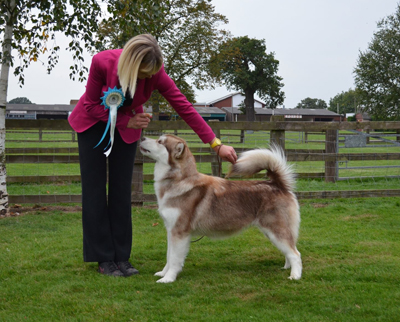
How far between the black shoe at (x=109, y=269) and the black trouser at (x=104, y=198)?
5cm

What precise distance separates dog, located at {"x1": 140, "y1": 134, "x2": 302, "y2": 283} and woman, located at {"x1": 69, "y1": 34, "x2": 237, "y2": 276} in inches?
10.1

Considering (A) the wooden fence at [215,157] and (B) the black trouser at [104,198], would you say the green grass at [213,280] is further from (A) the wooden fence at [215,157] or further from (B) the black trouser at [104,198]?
(A) the wooden fence at [215,157]

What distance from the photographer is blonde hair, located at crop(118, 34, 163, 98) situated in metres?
3.47

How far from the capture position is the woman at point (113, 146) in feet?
12.3

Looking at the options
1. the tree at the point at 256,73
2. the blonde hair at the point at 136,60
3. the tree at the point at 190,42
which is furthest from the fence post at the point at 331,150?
the tree at the point at 256,73

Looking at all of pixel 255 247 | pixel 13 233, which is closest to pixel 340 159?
pixel 255 247

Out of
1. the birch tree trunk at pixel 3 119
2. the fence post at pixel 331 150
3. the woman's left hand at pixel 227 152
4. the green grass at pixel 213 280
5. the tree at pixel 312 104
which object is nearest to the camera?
the green grass at pixel 213 280

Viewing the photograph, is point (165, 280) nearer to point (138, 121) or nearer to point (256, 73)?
point (138, 121)

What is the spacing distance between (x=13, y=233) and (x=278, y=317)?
4.01 meters

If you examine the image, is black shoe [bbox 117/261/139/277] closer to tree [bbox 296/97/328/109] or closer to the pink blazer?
the pink blazer

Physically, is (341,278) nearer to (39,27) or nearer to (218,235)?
(218,235)

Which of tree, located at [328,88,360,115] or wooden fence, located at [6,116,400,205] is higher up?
tree, located at [328,88,360,115]

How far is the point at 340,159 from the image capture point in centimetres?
820

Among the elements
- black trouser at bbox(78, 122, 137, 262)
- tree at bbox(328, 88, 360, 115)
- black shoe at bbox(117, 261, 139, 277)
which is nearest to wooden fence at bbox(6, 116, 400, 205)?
black trouser at bbox(78, 122, 137, 262)
